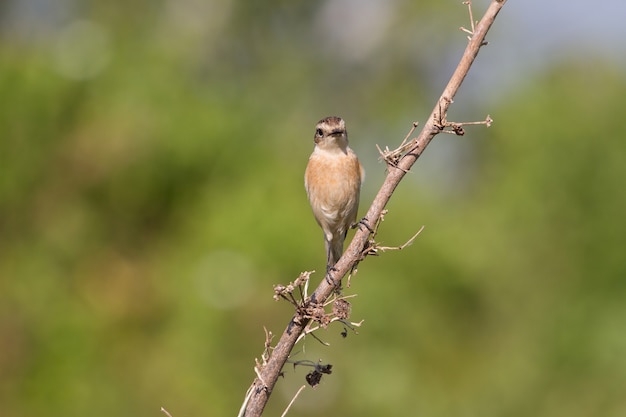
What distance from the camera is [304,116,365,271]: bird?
5.99 meters

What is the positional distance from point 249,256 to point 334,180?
5404 mm

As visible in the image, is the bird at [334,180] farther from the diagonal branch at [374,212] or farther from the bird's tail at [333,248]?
the diagonal branch at [374,212]

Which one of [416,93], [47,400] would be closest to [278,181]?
[47,400]

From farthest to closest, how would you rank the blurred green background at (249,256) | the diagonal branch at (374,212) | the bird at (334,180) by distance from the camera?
the blurred green background at (249,256) → the bird at (334,180) → the diagonal branch at (374,212)

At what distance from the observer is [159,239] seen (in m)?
12.3

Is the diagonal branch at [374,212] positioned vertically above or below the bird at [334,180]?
below

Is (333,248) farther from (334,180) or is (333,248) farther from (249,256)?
(249,256)

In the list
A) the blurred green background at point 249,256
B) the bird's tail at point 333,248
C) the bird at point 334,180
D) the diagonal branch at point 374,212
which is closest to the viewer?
the diagonal branch at point 374,212

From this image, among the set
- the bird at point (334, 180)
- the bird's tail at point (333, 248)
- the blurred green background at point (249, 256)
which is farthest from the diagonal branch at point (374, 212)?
the blurred green background at point (249, 256)

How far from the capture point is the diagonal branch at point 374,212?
311cm

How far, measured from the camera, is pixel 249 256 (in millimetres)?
11305

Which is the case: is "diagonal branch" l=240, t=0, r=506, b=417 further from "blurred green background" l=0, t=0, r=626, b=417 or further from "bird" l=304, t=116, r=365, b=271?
"blurred green background" l=0, t=0, r=626, b=417

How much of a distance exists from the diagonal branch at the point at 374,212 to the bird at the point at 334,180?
8.56 ft

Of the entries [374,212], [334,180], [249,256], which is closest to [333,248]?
[334,180]
